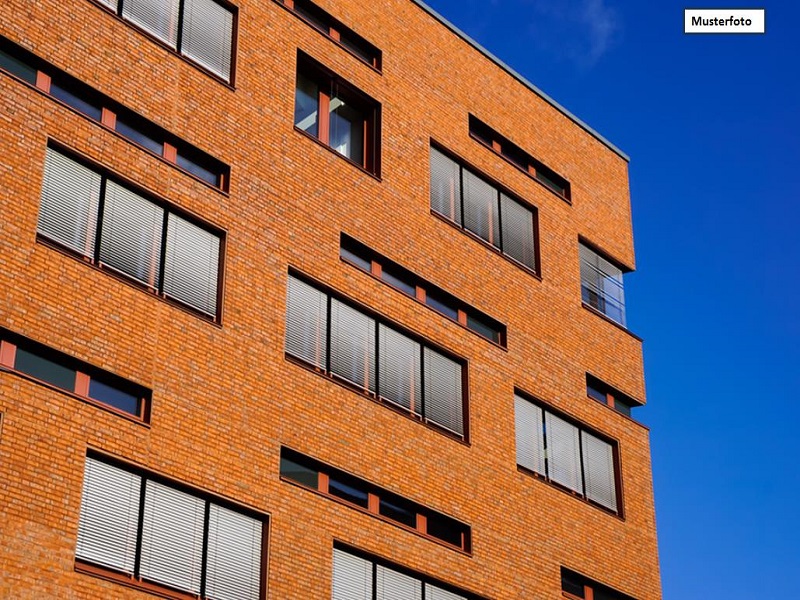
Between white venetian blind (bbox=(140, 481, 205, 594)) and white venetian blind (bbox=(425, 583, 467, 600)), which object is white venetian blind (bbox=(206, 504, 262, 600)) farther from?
white venetian blind (bbox=(425, 583, 467, 600))

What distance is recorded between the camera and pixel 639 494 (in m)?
41.2

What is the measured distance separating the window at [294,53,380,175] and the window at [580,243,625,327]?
8795mm

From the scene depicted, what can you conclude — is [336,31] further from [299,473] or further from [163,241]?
[299,473]

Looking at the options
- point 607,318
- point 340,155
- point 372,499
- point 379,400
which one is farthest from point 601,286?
point 372,499

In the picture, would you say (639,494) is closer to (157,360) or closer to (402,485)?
(402,485)

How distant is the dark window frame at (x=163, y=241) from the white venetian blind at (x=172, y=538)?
4179mm

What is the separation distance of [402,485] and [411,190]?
27.7ft

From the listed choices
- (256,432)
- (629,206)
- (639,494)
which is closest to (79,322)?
(256,432)

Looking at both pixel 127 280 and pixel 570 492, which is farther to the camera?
pixel 570 492

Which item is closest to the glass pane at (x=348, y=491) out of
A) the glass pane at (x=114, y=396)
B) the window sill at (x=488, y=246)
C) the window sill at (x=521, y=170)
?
the glass pane at (x=114, y=396)

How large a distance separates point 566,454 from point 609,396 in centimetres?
353

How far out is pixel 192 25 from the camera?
34000 mm

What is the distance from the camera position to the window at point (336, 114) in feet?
120

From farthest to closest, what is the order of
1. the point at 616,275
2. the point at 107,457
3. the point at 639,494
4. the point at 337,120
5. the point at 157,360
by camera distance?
the point at 616,275 < the point at 639,494 < the point at 337,120 < the point at 157,360 < the point at 107,457
